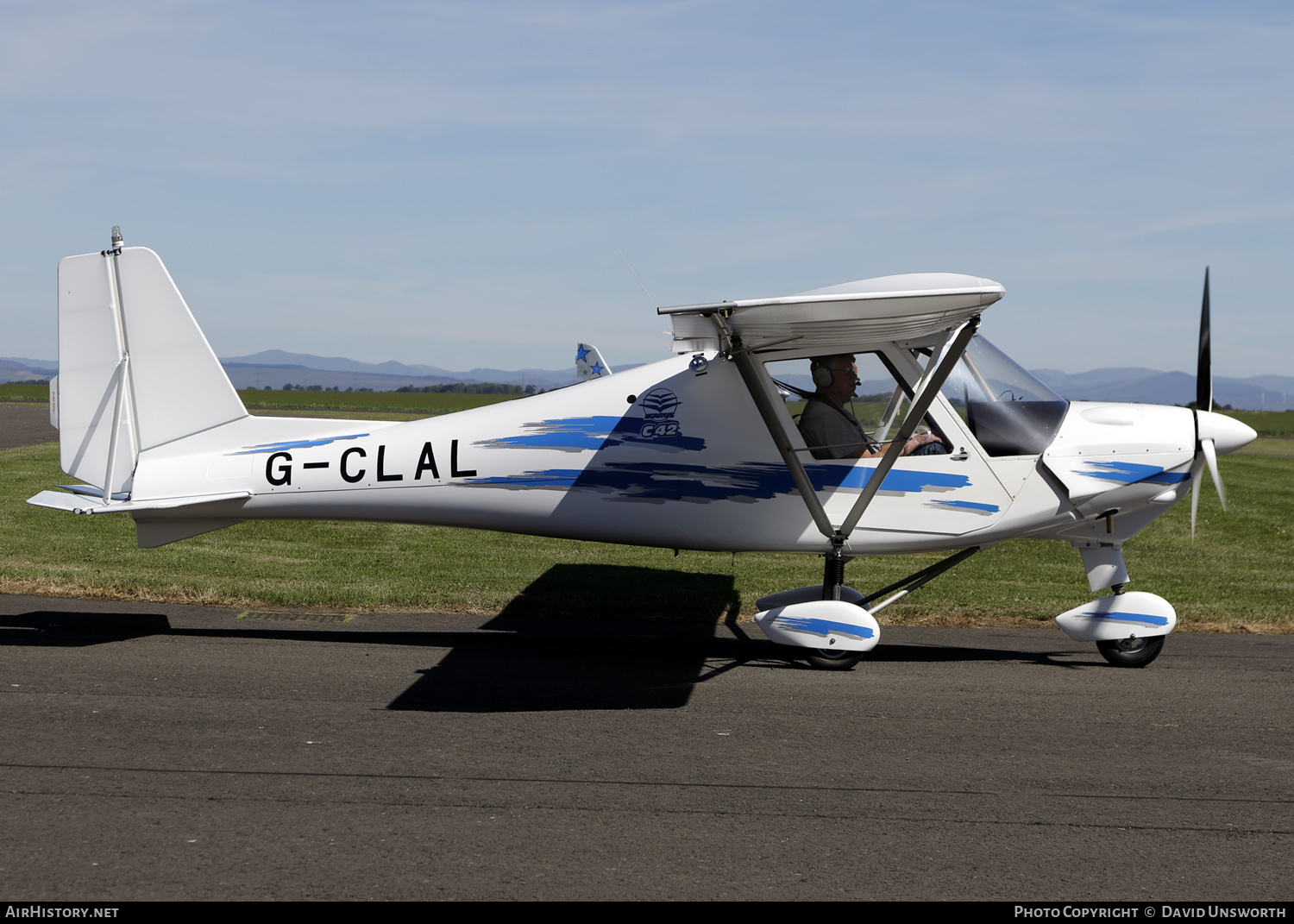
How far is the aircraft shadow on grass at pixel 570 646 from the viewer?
6516 mm

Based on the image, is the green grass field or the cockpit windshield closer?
the cockpit windshield

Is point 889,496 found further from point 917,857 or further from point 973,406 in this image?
point 917,857

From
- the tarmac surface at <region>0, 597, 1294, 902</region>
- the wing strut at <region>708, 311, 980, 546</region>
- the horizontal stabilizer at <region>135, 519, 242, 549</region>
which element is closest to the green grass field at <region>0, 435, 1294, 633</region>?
the tarmac surface at <region>0, 597, 1294, 902</region>

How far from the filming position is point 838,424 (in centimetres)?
739

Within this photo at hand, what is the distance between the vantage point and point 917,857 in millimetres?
4152

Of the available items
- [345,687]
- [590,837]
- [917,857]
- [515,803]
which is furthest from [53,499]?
[917,857]

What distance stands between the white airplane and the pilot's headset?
13mm

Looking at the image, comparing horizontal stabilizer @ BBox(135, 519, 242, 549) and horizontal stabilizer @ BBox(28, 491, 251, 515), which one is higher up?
horizontal stabilizer @ BBox(28, 491, 251, 515)

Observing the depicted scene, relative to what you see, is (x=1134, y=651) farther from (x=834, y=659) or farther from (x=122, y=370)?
(x=122, y=370)

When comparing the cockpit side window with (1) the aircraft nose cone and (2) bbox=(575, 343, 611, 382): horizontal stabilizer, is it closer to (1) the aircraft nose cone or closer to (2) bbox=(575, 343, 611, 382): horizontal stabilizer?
(1) the aircraft nose cone

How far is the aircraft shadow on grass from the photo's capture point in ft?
21.4

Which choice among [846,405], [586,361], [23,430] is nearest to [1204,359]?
[846,405]

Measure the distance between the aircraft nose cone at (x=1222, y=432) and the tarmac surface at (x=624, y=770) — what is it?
164 cm

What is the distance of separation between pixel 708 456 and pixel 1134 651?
341cm
